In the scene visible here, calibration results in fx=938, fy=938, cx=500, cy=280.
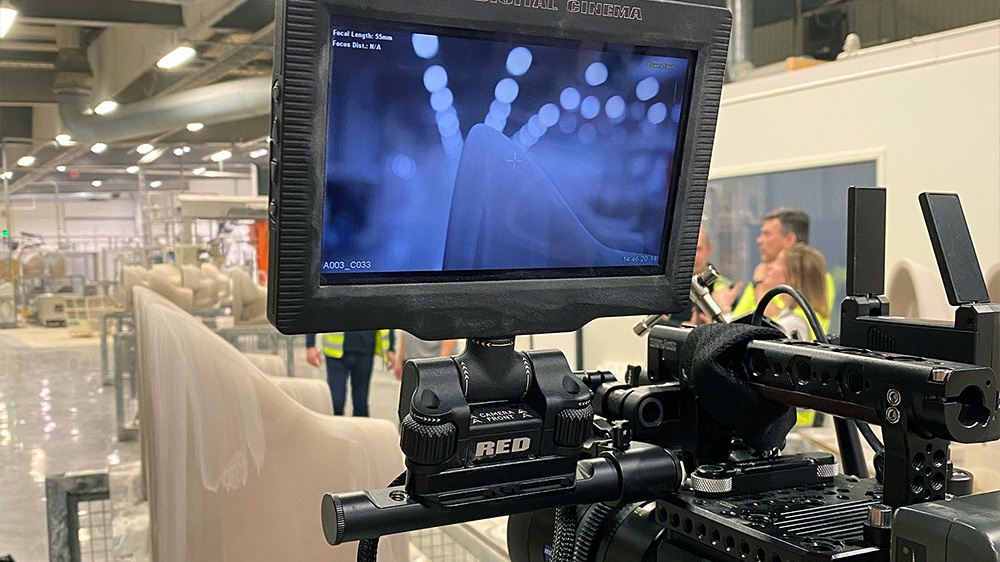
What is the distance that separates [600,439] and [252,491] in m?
0.70

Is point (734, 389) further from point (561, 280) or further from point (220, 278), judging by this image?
point (220, 278)

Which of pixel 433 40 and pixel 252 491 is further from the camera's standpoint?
pixel 252 491

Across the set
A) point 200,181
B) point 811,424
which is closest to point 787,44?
point 811,424

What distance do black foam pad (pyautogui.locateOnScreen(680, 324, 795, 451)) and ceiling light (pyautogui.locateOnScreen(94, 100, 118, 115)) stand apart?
2.59m

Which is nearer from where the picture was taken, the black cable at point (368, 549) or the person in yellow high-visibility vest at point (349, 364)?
the black cable at point (368, 549)

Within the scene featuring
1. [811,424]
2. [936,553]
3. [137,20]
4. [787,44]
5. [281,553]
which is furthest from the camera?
[787,44]

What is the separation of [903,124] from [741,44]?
119cm

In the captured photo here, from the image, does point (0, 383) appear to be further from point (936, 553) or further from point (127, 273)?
point (936, 553)

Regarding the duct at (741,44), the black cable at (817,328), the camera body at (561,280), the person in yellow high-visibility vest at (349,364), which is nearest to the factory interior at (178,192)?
the person in yellow high-visibility vest at (349,364)

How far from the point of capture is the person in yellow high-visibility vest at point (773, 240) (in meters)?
3.82

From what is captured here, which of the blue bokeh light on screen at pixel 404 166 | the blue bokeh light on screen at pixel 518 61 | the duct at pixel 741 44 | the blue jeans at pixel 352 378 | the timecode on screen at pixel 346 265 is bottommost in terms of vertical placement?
the blue jeans at pixel 352 378

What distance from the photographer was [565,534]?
0.90m

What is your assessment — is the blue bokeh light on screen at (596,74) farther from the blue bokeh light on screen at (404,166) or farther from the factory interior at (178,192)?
the factory interior at (178,192)

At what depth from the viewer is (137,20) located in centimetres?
290
